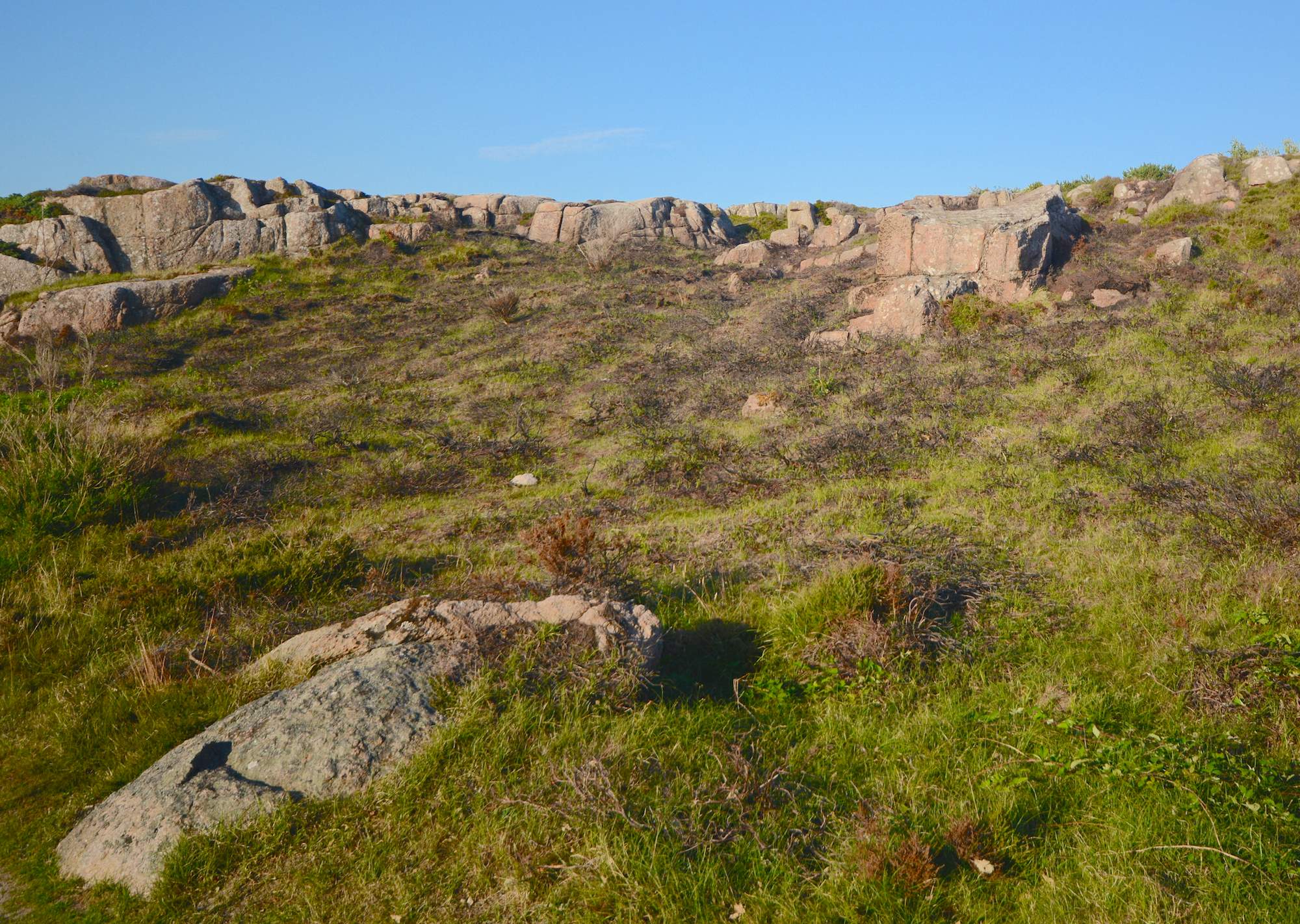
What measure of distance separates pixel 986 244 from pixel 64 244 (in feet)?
114

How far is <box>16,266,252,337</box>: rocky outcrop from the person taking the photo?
Result: 22922mm

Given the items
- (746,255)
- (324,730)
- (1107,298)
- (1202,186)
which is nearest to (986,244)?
(1107,298)

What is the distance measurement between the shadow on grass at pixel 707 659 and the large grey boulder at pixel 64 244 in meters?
33.3

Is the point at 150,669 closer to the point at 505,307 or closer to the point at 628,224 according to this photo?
the point at 505,307

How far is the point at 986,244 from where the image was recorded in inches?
758

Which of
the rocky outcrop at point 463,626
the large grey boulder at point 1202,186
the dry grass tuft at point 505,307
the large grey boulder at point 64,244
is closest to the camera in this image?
the rocky outcrop at point 463,626

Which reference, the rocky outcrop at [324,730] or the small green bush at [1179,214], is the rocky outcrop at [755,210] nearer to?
the small green bush at [1179,214]

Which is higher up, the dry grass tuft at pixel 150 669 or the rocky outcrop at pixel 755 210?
the rocky outcrop at pixel 755 210

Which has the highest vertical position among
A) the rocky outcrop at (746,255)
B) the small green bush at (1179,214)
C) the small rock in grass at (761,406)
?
the small green bush at (1179,214)

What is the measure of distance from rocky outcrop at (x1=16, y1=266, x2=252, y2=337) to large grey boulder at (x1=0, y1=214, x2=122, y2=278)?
13.1ft

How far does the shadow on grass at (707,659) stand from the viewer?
16.5ft

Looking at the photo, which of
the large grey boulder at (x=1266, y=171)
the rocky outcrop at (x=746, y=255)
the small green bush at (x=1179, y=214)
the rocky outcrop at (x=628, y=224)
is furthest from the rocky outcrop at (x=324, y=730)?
the rocky outcrop at (x=628, y=224)

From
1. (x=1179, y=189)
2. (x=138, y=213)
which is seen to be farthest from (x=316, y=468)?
(x=1179, y=189)

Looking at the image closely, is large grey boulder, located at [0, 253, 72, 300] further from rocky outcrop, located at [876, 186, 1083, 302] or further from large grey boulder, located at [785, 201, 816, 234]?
large grey boulder, located at [785, 201, 816, 234]
